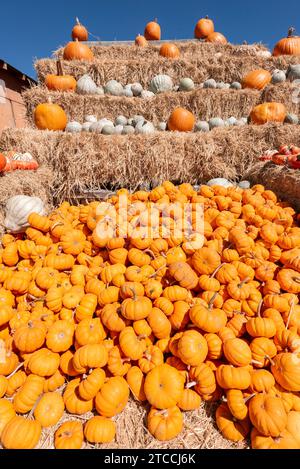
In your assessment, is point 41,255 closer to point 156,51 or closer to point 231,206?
point 231,206

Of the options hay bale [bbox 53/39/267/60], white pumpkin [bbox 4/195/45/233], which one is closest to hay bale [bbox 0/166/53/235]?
white pumpkin [bbox 4/195/45/233]

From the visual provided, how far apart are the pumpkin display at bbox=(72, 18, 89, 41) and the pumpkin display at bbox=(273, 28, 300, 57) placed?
23.8ft

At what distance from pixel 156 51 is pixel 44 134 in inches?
242

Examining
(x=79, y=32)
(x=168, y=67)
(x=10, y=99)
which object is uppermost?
(x=79, y=32)

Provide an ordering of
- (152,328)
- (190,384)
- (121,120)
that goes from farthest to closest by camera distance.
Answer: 1. (121,120)
2. (152,328)
3. (190,384)

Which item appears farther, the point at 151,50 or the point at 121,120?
the point at 151,50

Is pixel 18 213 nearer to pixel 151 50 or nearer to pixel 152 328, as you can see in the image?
pixel 152 328

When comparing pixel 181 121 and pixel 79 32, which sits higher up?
pixel 79 32

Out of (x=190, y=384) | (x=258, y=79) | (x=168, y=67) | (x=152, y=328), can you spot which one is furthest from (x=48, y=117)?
(x=190, y=384)

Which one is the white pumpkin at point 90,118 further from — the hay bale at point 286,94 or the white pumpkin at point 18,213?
the hay bale at point 286,94

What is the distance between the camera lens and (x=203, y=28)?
389 inches

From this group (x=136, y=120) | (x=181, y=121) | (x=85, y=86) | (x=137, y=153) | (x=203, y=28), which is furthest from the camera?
(x=203, y=28)

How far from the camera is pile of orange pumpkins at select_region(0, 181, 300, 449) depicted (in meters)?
1.65

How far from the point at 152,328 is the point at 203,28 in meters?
12.4
